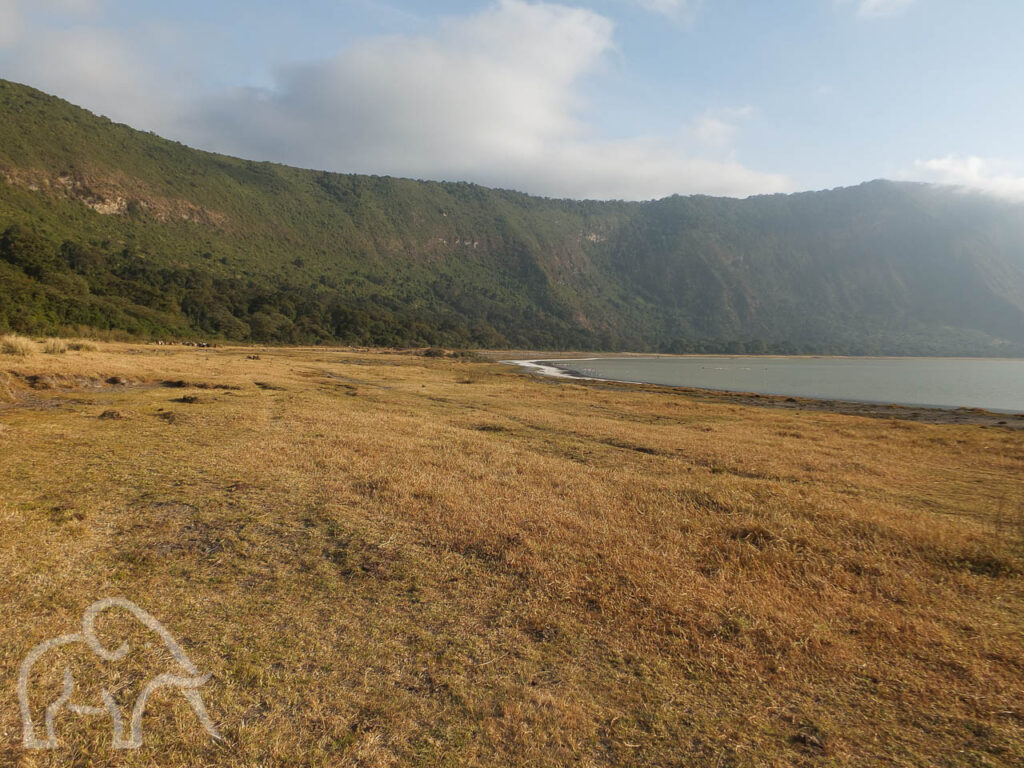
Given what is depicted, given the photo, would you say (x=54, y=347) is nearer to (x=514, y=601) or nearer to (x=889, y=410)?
(x=514, y=601)

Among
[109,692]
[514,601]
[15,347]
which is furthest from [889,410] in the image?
[15,347]

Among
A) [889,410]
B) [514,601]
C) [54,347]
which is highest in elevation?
[54,347]

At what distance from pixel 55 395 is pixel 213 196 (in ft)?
639

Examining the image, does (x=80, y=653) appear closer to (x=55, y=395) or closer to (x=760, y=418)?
(x=55, y=395)

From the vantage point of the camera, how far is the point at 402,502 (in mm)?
9547

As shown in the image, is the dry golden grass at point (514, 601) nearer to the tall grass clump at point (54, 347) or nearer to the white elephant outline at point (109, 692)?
the white elephant outline at point (109, 692)

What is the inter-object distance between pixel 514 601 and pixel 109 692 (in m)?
4.05

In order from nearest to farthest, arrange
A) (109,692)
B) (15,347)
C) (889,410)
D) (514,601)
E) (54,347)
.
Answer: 1. (109,692)
2. (514,601)
3. (15,347)
4. (54,347)
5. (889,410)

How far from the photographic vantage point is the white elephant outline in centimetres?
372

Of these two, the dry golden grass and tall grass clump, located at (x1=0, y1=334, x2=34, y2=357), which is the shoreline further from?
tall grass clump, located at (x1=0, y1=334, x2=34, y2=357)

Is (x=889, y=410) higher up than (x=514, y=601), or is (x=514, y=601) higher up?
(x=514, y=601)

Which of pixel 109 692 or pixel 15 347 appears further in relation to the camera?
pixel 15 347

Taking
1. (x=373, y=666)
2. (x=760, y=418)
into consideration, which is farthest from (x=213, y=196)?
(x=373, y=666)

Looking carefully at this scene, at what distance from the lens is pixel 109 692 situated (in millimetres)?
4145
